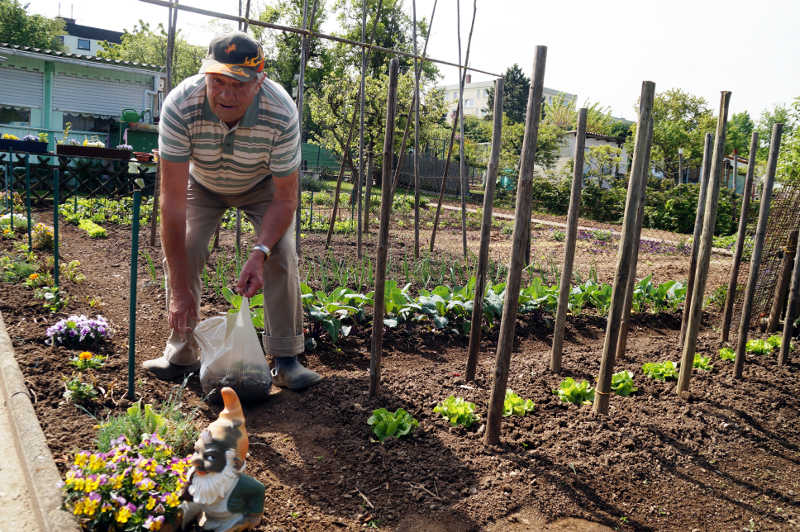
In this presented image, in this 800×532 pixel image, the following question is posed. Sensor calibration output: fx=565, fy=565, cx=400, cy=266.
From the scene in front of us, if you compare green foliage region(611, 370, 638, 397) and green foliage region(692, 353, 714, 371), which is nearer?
green foliage region(611, 370, 638, 397)

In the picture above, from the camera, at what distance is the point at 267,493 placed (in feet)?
6.81

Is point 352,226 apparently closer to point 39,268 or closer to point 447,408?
point 39,268

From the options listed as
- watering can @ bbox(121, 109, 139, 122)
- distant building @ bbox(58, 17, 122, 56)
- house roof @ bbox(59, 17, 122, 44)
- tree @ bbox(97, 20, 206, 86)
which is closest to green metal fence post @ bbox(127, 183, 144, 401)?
watering can @ bbox(121, 109, 139, 122)

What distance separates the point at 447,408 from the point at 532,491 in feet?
2.07

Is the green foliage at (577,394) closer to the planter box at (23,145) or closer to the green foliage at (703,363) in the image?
the green foliage at (703,363)

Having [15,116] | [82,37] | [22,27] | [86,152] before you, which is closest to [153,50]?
[22,27]

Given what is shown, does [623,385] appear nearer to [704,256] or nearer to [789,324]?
[704,256]

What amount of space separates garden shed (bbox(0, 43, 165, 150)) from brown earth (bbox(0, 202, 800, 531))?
12635 millimetres

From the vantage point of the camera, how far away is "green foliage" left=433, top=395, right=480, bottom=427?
2613 mm

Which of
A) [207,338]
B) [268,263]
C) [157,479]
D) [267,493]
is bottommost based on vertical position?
[267,493]

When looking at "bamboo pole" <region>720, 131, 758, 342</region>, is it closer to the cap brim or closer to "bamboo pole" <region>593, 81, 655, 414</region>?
"bamboo pole" <region>593, 81, 655, 414</region>

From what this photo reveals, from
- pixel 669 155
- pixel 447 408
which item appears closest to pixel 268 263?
pixel 447 408

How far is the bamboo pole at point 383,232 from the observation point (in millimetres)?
2623

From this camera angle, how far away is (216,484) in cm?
171
